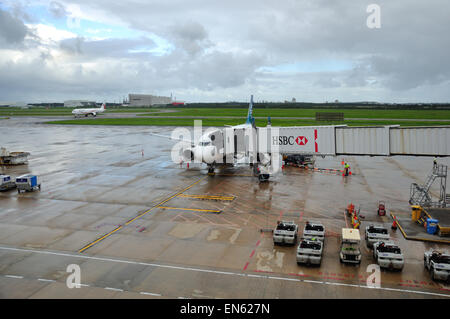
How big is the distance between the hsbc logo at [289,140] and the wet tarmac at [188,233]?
4455 millimetres

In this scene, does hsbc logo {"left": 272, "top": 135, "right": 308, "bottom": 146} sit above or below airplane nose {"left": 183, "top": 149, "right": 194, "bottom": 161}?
above

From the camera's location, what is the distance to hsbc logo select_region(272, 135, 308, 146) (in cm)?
3288

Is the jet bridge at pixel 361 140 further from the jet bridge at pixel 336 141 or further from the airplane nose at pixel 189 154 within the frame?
the airplane nose at pixel 189 154

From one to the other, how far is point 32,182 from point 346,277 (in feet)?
98.5

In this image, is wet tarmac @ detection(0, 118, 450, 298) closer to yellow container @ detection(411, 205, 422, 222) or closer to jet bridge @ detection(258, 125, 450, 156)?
yellow container @ detection(411, 205, 422, 222)

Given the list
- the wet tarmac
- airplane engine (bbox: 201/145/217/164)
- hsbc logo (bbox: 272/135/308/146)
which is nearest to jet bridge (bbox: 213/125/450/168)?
hsbc logo (bbox: 272/135/308/146)

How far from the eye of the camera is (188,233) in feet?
70.2

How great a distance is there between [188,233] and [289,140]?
17166 mm

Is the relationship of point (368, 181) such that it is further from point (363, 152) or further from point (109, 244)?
point (109, 244)

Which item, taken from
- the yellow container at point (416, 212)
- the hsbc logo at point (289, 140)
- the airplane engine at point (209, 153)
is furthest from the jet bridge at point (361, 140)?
the airplane engine at point (209, 153)

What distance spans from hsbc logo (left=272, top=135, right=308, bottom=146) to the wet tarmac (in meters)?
4.45

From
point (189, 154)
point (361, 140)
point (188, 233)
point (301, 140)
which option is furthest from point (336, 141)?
point (188, 233)

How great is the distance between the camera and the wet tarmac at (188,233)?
592 inches

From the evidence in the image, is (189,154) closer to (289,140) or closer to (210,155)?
(210,155)
